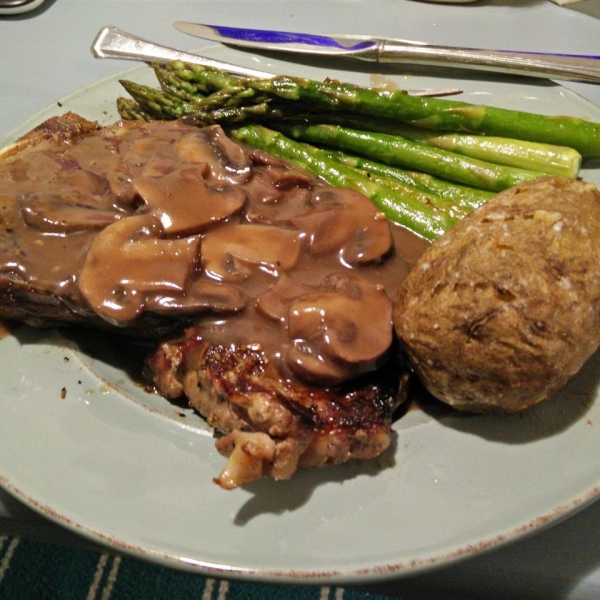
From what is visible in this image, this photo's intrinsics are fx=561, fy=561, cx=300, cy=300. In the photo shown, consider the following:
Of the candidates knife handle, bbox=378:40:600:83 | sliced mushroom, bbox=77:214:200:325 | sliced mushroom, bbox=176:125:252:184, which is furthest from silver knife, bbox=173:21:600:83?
sliced mushroom, bbox=77:214:200:325

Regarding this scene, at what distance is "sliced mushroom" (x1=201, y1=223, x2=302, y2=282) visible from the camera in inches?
99.3

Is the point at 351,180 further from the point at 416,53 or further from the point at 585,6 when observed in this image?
the point at 585,6

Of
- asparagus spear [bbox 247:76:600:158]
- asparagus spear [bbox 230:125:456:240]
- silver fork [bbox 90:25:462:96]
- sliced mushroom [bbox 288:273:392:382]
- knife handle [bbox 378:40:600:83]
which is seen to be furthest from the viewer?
silver fork [bbox 90:25:462:96]

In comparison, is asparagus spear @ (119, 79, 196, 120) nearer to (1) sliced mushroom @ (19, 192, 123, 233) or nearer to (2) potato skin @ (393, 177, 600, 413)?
(1) sliced mushroom @ (19, 192, 123, 233)

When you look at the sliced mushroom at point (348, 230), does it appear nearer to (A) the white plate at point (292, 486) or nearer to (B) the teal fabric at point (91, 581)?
(A) the white plate at point (292, 486)

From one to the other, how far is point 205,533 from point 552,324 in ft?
4.79

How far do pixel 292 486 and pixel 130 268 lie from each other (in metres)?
1.17

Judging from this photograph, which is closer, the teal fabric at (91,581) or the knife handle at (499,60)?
the teal fabric at (91,581)

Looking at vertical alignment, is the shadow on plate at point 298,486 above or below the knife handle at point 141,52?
below

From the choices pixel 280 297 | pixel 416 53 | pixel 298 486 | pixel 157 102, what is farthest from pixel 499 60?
pixel 298 486

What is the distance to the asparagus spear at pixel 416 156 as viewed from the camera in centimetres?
329

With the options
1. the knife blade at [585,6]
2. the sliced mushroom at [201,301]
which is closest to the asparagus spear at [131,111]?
the sliced mushroom at [201,301]

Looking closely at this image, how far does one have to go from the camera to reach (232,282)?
2.49m

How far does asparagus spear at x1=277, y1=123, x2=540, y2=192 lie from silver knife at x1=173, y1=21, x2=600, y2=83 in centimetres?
85
